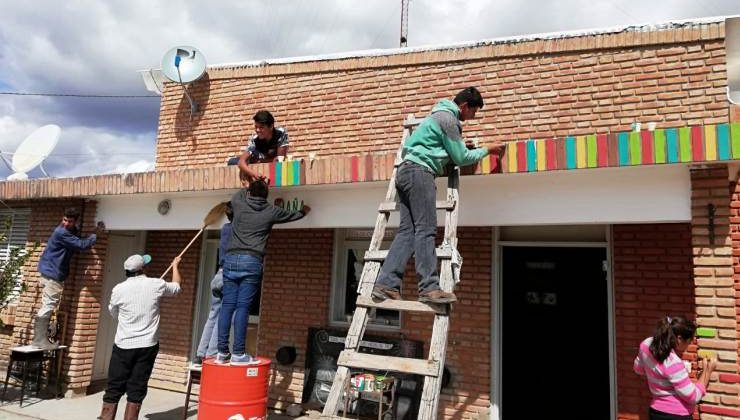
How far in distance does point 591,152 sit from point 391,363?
234 cm

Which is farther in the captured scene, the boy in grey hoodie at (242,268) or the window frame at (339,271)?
the window frame at (339,271)

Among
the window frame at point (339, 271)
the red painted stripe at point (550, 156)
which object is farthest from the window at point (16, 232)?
the red painted stripe at point (550, 156)

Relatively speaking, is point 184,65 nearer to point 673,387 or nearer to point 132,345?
point 132,345

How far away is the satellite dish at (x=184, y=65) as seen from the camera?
7895 mm

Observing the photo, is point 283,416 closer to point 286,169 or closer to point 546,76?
point 286,169

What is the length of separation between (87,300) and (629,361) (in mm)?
6894

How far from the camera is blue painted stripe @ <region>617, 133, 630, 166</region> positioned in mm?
3965

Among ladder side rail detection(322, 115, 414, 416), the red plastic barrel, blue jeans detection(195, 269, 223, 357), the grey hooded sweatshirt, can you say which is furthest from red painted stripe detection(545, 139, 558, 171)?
blue jeans detection(195, 269, 223, 357)

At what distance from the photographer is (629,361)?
5.30 metres

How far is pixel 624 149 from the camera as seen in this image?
399cm

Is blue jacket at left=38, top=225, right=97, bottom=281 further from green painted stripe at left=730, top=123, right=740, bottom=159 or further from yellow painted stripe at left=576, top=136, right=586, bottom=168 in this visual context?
green painted stripe at left=730, top=123, right=740, bottom=159

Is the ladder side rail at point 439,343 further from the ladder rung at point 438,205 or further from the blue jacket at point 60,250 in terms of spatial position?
the blue jacket at point 60,250

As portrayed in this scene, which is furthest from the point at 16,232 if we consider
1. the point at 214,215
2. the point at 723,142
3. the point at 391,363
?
the point at 723,142

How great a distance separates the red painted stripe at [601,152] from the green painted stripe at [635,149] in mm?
173
